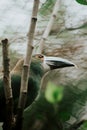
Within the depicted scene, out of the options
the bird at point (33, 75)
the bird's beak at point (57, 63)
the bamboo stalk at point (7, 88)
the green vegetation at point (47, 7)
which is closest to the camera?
the bamboo stalk at point (7, 88)

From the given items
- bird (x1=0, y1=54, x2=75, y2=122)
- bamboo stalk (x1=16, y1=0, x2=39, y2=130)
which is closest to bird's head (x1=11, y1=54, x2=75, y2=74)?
bird (x1=0, y1=54, x2=75, y2=122)

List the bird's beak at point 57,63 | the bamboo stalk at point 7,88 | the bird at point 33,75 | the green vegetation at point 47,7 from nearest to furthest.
Result: the bamboo stalk at point 7,88
the bird at point 33,75
the bird's beak at point 57,63
the green vegetation at point 47,7

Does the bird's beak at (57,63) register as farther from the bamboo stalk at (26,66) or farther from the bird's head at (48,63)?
the bamboo stalk at (26,66)

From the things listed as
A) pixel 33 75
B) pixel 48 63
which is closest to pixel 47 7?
pixel 48 63

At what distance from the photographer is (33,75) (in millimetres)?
2541

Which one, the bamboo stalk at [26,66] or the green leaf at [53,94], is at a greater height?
the bamboo stalk at [26,66]

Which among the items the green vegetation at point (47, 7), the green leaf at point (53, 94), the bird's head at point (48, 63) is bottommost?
the green leaf at point (53, 94)

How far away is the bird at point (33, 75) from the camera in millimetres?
2373

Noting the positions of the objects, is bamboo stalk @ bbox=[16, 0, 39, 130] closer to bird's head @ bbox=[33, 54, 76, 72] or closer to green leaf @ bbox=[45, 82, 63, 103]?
green leaf @ bbox=[45, 82, 63, 103]

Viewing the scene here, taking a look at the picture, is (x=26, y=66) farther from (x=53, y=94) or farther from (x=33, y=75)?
(x=33, y=75)

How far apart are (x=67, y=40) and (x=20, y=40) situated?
30 cm

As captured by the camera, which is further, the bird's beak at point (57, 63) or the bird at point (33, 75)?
the bird's beak at point (57, 63)

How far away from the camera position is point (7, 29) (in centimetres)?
327

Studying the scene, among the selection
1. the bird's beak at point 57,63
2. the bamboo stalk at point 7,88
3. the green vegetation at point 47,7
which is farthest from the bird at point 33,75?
the green vegetation at point 47,7
